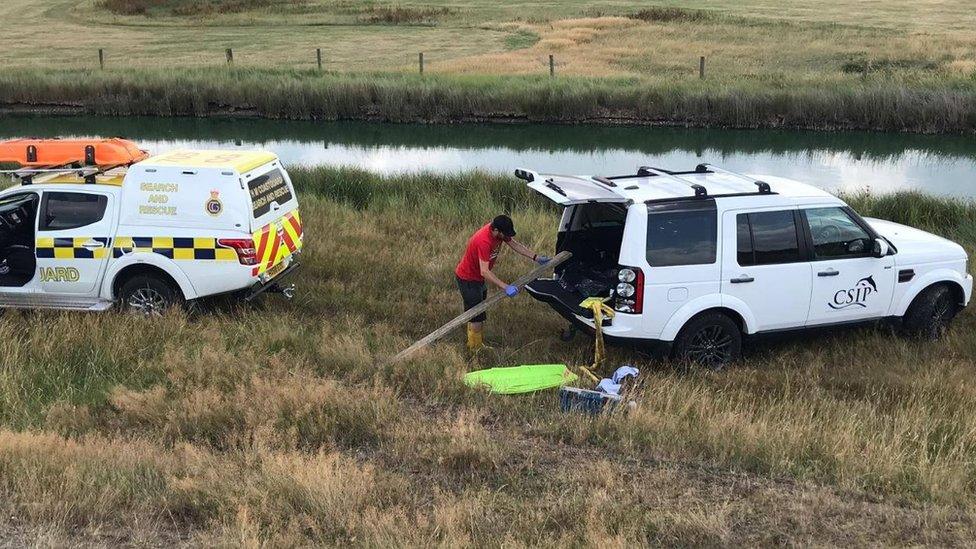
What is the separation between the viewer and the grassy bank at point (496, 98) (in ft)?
83.6

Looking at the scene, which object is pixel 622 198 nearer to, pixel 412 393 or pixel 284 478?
pixel 412 393

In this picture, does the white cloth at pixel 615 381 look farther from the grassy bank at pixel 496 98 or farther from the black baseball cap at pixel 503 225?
the grassy bank at pixel 496 98

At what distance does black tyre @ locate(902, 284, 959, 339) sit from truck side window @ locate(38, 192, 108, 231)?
889 centimetres

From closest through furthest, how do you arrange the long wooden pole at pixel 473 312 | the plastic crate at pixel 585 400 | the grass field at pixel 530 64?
1. the plastic crate at pixel 585 400
2. the long wooden pole at pixel 473 312
3. the grass field at pixel 530 64

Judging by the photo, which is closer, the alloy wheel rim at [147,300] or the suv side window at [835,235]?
the suv side window at [835,235]

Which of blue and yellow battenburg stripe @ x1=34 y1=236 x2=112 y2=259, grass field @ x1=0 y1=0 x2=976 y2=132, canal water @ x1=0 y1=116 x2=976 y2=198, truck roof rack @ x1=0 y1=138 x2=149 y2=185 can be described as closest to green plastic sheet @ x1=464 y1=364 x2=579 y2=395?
blue and yellow battenburg stripe @ x1=34 y1=236 x2=112 y2=259

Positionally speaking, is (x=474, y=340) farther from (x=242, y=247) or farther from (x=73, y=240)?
(x=73, y=240)

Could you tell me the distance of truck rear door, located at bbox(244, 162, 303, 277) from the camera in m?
9.12

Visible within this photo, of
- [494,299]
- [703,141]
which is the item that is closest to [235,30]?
[703,141]

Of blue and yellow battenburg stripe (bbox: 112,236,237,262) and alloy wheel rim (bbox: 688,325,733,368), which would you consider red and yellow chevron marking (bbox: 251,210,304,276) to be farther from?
alloy wheel rim (bbox: 688,325,733,368)

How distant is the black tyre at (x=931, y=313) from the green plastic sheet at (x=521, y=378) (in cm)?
385

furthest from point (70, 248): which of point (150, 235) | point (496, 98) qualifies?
point (496, 98)

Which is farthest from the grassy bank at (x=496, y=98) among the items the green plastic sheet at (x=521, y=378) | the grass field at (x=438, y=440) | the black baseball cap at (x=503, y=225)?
the green plastic sheet at (x=521, y=378)

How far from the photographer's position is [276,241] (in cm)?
952
